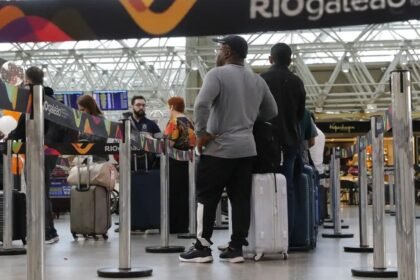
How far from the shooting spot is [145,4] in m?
1.90

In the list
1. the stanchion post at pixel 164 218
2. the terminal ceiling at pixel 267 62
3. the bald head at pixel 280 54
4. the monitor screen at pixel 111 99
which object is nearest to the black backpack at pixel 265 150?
the bald head at pixel 280 54

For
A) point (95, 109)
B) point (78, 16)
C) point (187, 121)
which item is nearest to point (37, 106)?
point (78, 16)

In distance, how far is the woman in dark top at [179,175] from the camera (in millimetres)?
Answer: 7922

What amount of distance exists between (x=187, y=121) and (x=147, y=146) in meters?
2.38

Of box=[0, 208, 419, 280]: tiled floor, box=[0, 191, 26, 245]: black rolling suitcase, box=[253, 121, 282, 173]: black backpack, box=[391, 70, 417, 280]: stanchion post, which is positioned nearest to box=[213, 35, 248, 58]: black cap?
box=[253, 121, 282, 173]: black backpack

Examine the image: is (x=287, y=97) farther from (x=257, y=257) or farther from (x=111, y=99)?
(x=111, y=99)

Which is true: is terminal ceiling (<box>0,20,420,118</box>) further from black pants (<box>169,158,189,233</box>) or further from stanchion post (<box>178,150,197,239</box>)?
stanchion post (<box>178,150,197,239</box>)

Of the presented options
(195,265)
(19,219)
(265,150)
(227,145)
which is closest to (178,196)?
(19,219)

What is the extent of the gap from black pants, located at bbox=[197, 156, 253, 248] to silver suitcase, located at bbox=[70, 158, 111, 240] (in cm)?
268

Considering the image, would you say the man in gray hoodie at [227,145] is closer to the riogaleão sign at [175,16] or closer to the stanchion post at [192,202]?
the stanchion post at [192,202]

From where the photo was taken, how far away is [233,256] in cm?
483

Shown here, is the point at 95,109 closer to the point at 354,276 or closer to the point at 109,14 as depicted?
the point at 354,276

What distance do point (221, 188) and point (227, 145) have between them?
Answer: 312 mm

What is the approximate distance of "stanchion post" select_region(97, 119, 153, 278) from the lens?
4145 millimetres
